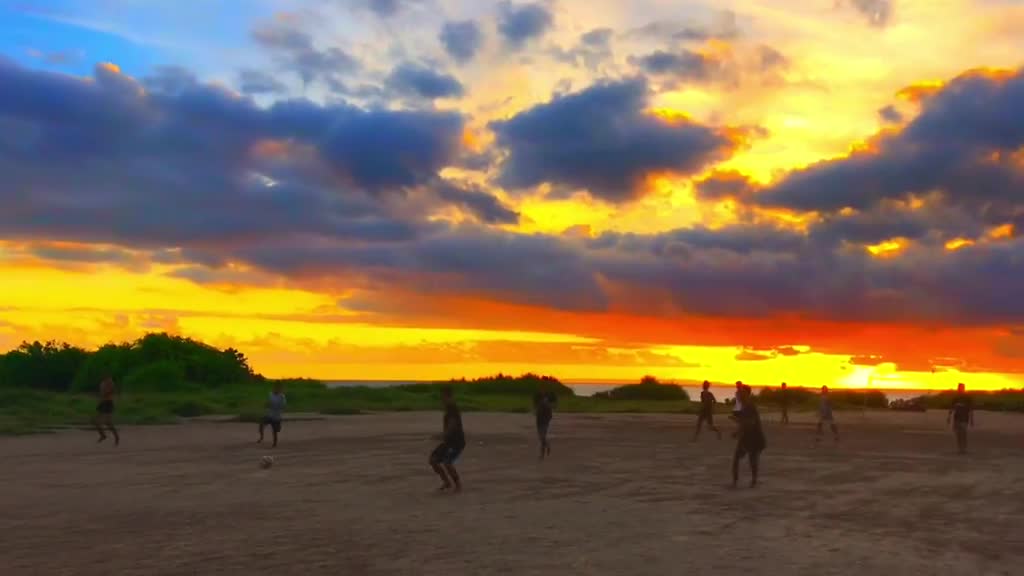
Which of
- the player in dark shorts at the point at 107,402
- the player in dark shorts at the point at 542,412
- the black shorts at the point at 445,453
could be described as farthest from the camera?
the player in dark shorts at the point at 107,402

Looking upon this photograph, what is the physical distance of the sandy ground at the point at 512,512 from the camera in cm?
1299

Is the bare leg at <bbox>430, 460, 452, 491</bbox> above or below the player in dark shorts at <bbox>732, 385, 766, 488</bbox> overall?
below

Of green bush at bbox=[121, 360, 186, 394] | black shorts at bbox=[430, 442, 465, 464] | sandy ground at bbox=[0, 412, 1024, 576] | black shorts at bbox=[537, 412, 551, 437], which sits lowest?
sandy ground at bbox=[0, 412, 1024, 576]

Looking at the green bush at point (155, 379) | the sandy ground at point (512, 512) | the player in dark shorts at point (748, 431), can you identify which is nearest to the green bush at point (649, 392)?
the green bush at point (155, 379)

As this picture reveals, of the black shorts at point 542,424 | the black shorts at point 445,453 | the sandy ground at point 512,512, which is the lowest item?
the sandy ground at point 512,512

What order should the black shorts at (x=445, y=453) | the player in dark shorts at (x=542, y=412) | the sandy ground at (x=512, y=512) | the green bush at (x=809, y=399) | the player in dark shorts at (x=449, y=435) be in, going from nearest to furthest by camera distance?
the sandy ground at (x=512, y=512) < the player in dark shorts at (x=449, y=435) < the black shorts at (x=445, y=453) < the player in dark shorts at (x=542, y=412) < the green bush at (x=809, y=399)

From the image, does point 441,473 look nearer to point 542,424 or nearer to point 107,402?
point 542,424

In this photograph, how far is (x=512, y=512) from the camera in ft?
57.7

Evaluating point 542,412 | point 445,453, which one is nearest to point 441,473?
point 445,453

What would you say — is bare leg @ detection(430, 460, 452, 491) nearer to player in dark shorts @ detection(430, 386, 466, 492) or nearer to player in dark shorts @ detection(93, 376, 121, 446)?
player in dark shorts @ detection(430, 386, 466, 492)

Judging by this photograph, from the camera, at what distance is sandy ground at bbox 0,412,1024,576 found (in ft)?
42.6

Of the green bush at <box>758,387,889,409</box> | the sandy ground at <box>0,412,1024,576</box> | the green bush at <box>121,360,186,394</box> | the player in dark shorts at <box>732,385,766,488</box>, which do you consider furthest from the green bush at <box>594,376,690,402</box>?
the player in dark shorts at <box>732,385,766,488</box>

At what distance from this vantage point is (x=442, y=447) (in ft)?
65.6

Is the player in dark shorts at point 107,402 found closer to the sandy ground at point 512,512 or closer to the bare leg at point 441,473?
the sandy ground at point 512,512
